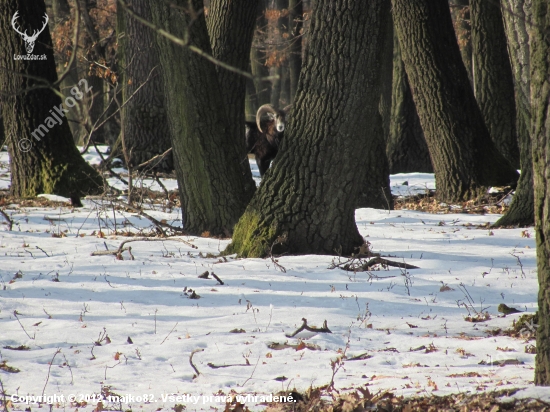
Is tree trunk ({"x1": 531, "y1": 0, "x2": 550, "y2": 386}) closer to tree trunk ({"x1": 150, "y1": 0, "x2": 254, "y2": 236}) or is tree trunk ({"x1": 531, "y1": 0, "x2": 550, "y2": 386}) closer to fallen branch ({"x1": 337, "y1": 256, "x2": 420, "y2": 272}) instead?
fallen branch ({"x1": 337, "y1": 256, "x2": 420, "y2": 272})

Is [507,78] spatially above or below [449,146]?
above

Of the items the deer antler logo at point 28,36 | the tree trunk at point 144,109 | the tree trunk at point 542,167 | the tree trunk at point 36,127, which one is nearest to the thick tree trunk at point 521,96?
the tree trunk at point 542,167

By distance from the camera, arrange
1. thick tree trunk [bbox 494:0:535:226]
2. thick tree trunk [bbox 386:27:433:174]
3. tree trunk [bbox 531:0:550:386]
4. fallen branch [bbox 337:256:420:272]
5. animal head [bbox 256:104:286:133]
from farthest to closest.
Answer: thick tree trunk [bbox 386:27:433:174] → animal head [bbox 256:104:286:133] → thick tree trunk [bbox 494:0:535:226] → fallen branch [bbox 337:256:420:272] → tree trunk [bbox 531:0:550:386]

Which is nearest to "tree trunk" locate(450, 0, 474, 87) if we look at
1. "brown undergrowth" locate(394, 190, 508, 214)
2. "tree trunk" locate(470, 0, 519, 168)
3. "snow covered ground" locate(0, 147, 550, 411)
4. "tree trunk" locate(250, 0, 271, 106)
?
"tree trunk" locate(250, 0, 271, 106)

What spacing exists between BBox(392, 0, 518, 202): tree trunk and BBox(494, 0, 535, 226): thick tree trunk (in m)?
2.67

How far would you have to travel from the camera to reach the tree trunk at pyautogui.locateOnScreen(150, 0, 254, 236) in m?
8.47

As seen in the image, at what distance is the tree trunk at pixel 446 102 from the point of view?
39.4 ft

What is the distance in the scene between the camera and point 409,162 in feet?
61.0

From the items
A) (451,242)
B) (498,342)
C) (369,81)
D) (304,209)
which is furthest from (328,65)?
(498,342)

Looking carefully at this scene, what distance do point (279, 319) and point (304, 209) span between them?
7.26 feet

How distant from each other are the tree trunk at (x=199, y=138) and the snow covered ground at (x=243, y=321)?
0.52 metres

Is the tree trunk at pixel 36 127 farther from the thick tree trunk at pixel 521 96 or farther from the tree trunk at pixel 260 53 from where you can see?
the tree trunk at pixel 260 53

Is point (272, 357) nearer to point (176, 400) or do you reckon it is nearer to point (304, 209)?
point (176, 400)

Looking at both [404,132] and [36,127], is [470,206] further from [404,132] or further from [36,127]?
[36,127]
